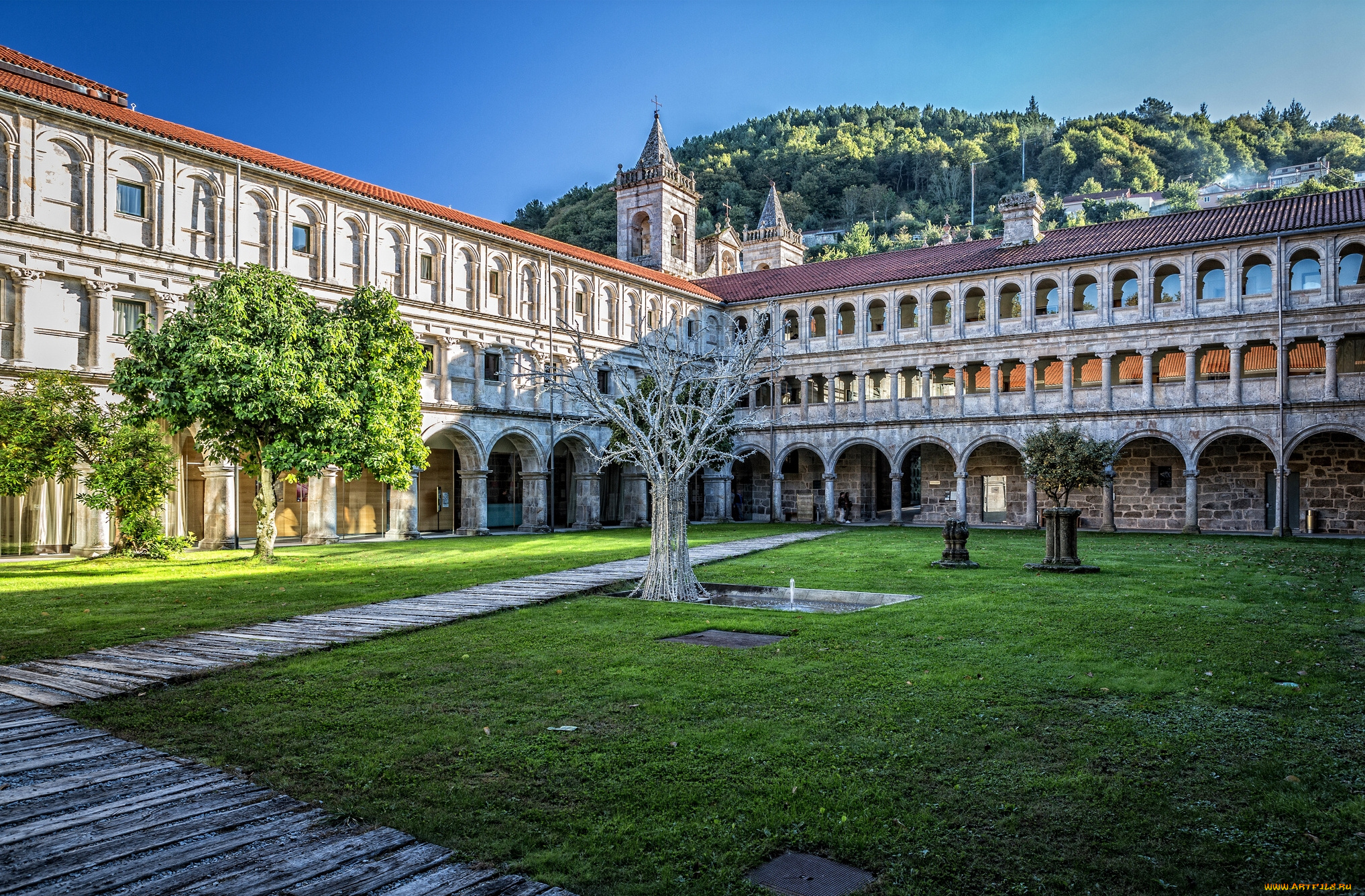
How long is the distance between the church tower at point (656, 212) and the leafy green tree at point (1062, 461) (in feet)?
89.5

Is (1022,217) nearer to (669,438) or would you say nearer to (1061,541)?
(1061,541)

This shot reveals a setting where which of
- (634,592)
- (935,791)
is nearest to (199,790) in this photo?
(935,791)

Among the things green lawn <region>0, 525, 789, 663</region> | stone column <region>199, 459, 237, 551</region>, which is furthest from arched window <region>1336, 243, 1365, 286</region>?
stone column <region>199, 459, 237, 551</region>

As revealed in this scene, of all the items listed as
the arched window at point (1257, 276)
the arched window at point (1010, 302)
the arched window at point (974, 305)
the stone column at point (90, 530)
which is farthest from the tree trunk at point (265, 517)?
the arched window at point (1257, 276)

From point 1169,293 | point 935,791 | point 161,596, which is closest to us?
point 935,791

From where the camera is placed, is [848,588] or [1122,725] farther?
[848,588]

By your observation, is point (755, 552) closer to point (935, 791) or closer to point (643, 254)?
point (935, 791)

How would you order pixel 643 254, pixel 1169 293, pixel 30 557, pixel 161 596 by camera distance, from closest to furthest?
pixel 161 596 → pixel 30 557 → pixel 1169 293 → pixel 643 254

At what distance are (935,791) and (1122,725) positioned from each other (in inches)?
79.4

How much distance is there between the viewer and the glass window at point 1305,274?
29.8m

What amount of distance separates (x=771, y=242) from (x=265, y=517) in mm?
49962

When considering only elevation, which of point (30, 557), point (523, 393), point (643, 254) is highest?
point (643, 254)

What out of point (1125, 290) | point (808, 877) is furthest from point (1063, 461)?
point (808, 877)

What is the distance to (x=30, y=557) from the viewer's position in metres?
21.4
